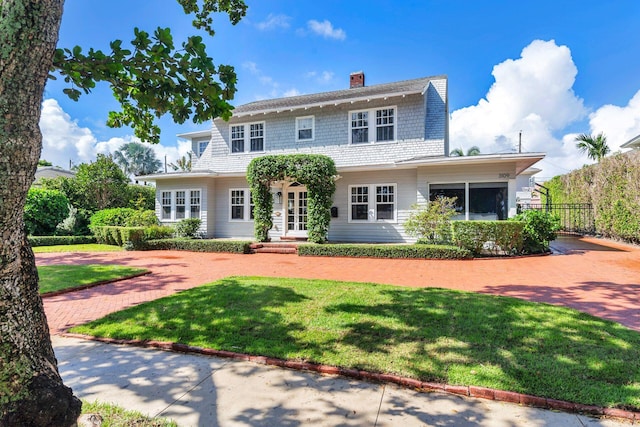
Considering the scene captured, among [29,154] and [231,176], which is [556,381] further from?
[231,176]

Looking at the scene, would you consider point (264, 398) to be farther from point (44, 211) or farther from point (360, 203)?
point (44, 211)

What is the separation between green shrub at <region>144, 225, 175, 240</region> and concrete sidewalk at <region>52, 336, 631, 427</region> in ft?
40.6

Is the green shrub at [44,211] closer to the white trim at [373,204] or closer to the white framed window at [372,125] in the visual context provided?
the white trim at [373,204]

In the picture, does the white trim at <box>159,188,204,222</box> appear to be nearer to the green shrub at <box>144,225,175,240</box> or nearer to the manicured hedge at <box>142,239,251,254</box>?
the green shrub at <box>144,225,175,240</box>

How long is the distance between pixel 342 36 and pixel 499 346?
12.8 meters

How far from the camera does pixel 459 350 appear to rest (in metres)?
3.74

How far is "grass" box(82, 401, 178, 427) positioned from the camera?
252 centimetres

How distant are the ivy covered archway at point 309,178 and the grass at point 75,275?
6.13 m

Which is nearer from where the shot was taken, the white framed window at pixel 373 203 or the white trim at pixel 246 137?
the white framed window at pixel 373 203

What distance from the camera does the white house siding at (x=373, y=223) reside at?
46.9 feet

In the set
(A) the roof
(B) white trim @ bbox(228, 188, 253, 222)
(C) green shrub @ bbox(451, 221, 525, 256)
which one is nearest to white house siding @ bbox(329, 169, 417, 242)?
(C) green shrub @ bbox(451, 221, 525, 256)

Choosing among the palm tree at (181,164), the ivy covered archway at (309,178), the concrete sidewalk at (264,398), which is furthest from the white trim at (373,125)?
the palm tree at (181,164)

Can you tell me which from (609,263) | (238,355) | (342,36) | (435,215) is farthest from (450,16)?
(238,355)

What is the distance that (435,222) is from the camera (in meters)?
12.5
